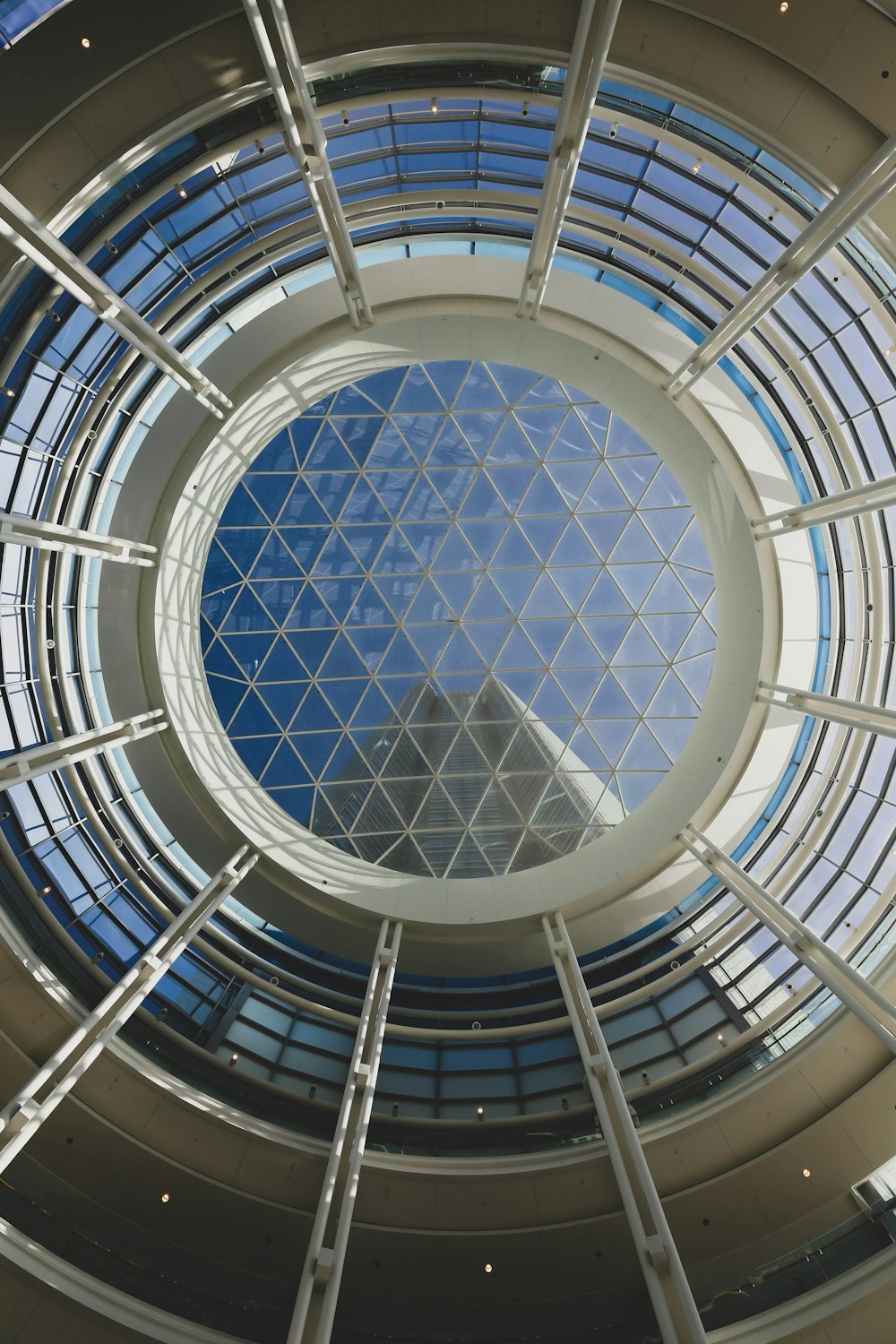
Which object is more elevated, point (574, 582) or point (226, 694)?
point (574, 582)

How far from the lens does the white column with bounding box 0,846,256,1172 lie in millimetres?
18062

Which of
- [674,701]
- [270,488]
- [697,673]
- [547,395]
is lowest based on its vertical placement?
[697,673]

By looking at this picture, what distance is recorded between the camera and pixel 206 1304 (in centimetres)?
1809

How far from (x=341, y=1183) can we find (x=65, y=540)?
1922cm

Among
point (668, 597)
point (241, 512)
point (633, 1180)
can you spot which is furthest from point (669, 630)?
point (633, 1180)

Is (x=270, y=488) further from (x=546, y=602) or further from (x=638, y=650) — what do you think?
(x=638, y=650)

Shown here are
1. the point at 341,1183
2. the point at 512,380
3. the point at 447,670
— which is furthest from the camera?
the point at 447,670

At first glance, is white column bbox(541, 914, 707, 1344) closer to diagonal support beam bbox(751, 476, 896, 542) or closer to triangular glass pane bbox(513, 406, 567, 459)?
diagonal support beam bbox(751, 476, 896, 542)

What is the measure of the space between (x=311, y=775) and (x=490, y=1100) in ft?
49.6

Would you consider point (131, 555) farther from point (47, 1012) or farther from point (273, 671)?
point (47, 1012)

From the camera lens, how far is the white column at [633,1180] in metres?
15.1

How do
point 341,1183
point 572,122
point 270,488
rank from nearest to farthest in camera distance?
point 572,122 < point 341,1183 < point 270,488

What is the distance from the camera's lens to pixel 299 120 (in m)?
18.1

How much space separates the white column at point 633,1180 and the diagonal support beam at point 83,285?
73.1ft
